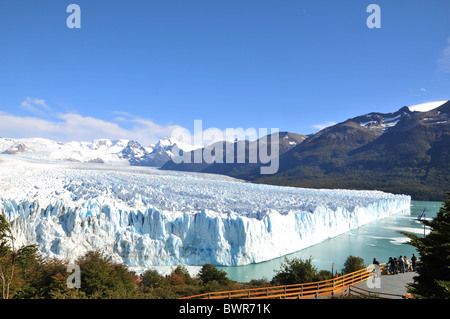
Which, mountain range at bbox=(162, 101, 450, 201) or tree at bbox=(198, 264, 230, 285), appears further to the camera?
mountain range at bbox=(162, 101, 450, 201)

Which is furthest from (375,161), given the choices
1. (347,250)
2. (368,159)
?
(347,250)

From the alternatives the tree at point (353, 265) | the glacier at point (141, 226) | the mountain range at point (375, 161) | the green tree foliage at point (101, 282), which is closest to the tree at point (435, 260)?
the tree at point (353, 265)

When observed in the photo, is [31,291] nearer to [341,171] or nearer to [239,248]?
[239,248]

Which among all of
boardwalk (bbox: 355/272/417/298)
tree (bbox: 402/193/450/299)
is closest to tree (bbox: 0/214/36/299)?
tree (bbox: 402/193/450/299)

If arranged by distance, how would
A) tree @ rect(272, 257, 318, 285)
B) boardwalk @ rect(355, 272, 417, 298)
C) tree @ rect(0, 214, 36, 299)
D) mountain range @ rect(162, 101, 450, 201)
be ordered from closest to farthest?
1. tree @ rect(0, 214, 36, 299)
2. boardwalk @ rect(355, 272, 417, 298)
3. tree @ rect(272, 257, 318, 285)
4. mountain range @ rect(162, 101, 450, 201)

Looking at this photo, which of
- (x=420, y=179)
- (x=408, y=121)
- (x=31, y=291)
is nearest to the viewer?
(x=31, y=291)

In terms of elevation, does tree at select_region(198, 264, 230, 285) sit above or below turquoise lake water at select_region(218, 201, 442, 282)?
above

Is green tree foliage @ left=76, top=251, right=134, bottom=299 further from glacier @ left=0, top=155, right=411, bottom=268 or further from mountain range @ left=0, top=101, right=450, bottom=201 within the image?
mountain range @ left=0, top=101, right=450, bottom=201
